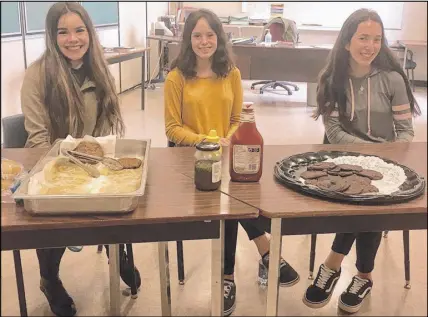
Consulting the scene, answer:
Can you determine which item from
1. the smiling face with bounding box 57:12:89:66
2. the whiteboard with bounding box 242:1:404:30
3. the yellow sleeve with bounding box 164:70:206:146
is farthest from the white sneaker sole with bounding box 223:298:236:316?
the whiteboard with bounding box 242:1:404:30

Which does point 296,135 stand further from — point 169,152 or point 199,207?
point 199,207

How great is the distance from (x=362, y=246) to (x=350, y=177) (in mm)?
560

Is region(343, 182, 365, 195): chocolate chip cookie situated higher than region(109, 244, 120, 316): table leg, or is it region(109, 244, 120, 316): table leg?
region(343, 182, 365, 195): chocolate chip cookie

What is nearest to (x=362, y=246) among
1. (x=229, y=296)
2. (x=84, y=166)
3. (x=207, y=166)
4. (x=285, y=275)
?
(x=285, y=275)

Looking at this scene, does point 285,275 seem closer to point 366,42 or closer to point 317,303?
point 317,303

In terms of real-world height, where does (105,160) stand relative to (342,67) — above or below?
below

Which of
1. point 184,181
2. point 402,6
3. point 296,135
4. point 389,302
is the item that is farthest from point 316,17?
point 184,181

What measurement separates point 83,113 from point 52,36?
303 millimetres

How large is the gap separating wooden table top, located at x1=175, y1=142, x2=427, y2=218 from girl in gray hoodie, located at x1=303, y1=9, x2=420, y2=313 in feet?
0.83

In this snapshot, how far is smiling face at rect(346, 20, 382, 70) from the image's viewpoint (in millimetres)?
1874

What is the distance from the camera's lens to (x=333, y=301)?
1.91m

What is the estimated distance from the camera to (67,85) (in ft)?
5.88

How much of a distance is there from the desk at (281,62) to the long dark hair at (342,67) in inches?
124

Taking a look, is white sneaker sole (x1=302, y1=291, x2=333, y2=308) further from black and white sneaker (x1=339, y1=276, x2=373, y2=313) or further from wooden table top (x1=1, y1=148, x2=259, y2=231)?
wooden table top (x1=1, y1=148, x2=259, y2=231)
